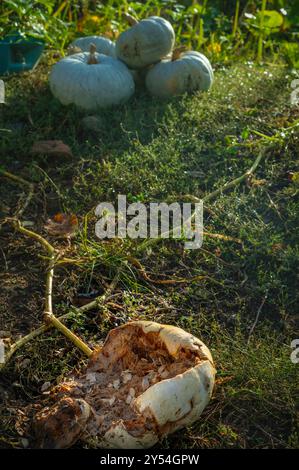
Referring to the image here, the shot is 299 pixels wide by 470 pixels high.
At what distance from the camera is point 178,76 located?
18.1 ft

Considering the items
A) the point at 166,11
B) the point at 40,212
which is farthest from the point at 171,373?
the point at 166,11

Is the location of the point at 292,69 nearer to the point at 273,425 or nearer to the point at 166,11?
the point at 166,11

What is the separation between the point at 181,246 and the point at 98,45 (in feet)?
7.46

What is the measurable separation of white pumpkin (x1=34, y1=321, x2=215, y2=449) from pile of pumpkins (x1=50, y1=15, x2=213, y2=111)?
7.98ft

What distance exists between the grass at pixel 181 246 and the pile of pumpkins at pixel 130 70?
104 mm

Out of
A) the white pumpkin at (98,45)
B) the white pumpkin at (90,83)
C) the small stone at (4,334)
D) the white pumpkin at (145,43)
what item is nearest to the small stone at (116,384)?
the small stone at (4,334)

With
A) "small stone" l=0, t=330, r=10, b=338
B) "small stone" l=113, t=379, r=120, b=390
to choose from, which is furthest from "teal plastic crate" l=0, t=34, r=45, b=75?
"small stone" l=113, t=379, r=120, b=390

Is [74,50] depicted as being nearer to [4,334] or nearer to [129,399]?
[4,334]

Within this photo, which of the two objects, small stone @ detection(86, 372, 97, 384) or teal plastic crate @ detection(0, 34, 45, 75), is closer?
small stone @ detection(86, 372, 97, 384)

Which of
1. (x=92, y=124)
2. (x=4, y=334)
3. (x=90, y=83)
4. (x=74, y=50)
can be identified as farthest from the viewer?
(x=74, y=50)

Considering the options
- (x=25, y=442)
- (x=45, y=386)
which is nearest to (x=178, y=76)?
(x=45, y=386)

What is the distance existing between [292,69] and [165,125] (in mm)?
1407

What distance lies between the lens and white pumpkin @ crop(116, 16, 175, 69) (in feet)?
18.2

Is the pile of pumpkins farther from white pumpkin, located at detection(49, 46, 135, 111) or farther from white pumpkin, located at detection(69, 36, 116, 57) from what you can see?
white pumpkin, located at detection(69, 36, 116, 57)
